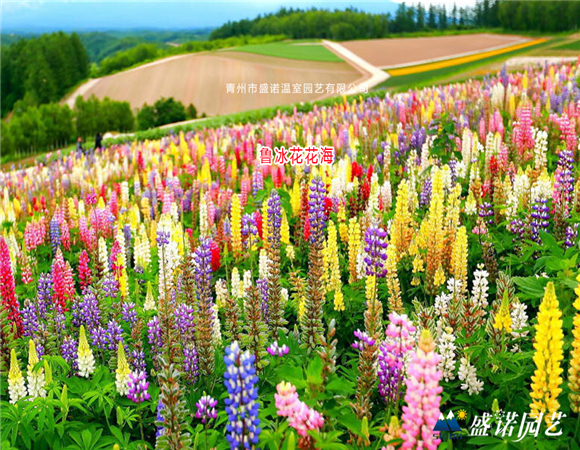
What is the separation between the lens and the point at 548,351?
3197 millimetres

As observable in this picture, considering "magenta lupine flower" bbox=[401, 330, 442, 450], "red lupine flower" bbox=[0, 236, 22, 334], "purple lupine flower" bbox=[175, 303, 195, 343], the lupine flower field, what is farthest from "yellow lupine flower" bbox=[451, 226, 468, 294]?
"red lupine flower" bbox=[0, 236, 22, 334]

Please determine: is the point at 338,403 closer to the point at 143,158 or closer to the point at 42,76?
the point at 143,158

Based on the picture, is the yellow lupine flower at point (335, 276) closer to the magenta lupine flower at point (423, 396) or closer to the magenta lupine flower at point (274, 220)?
the magenta lupine flower at point (274, 220)

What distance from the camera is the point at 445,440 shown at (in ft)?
12.2

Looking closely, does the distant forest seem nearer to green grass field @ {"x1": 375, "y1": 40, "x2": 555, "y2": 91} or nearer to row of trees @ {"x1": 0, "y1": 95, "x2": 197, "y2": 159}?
green grass field @ {"x1": 375, "y1": 40, "x2": 555, "y2": 91}

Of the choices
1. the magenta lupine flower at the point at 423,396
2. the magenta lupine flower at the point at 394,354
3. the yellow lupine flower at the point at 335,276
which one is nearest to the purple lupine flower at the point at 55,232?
the yellow lupine flower at the point at 335,276

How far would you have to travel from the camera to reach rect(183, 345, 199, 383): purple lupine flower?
475cm

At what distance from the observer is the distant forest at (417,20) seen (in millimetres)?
49188

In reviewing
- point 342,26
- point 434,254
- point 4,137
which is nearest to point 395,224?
point 434,254

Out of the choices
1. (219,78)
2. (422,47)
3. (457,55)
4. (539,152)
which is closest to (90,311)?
(539,152)

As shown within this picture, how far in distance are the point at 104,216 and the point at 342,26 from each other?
61.1 metres

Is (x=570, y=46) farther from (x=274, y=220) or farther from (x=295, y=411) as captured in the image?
(x=295, y=411)

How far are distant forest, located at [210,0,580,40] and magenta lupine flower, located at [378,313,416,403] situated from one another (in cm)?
5011

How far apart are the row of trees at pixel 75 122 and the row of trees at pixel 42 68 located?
39.5m
